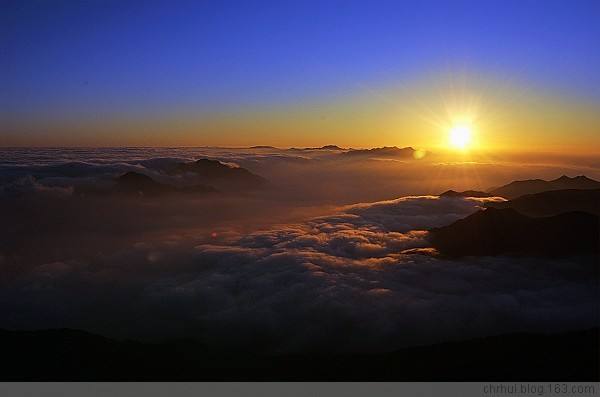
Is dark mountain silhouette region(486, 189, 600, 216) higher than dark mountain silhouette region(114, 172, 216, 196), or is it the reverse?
dark mountain silhouette region(486, 189, 600, 216)

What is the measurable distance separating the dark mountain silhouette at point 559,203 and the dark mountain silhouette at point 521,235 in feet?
A: 52.8

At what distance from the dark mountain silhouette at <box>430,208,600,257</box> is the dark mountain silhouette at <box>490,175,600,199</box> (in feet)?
196

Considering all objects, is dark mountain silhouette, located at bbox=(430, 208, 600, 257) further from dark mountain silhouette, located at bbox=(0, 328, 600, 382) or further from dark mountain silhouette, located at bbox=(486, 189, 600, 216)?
dark mountain silhouette, located at bbox=(0, 328, 600, 382)

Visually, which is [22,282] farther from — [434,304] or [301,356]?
[434,304]

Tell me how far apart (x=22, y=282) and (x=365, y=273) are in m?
62.5

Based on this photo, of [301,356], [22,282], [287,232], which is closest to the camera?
[301,356]

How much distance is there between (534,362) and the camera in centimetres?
3541

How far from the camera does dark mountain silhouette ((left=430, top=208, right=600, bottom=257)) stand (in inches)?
2384

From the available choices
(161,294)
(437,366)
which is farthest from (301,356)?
(161,294)

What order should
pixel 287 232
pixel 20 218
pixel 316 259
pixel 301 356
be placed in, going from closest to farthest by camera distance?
pixel 301 356
pixel 316 259
pixel 287 232
pixel 20 218

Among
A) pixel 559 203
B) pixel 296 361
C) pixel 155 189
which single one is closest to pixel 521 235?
pixel 559 203

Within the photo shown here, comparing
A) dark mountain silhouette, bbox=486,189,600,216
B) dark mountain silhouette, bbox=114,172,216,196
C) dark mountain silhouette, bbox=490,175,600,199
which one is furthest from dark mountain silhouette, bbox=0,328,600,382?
dark mountain silhouette, bbox=114,172,216,196

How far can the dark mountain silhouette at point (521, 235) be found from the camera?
6056 centimetres
